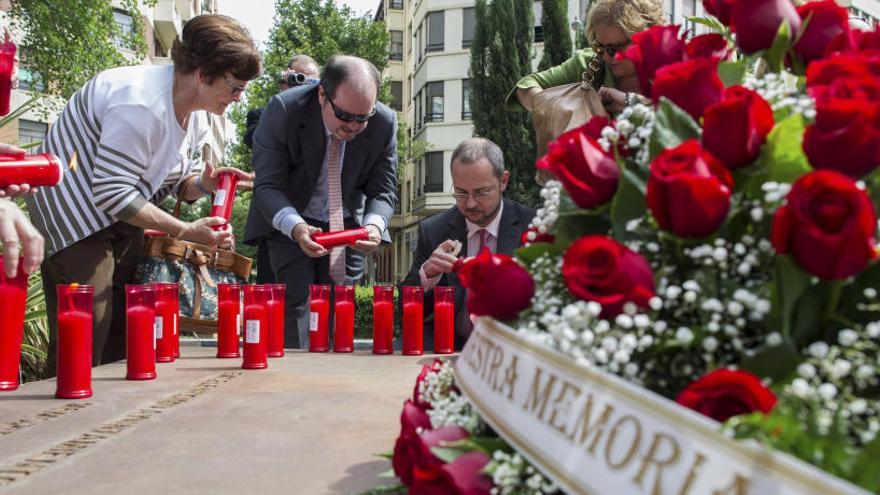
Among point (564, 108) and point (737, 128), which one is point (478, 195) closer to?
point (564, 108)

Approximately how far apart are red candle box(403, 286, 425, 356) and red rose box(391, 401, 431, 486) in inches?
77.0

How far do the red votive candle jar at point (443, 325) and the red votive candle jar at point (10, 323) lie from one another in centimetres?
150

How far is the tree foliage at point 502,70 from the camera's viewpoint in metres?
21.8

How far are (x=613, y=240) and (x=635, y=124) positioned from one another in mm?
223

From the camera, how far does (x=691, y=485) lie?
671 millimetres

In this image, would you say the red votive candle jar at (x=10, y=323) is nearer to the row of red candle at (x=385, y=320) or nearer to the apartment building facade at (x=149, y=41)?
the row of red candle at (x=385, y=320)

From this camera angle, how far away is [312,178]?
3928 mm

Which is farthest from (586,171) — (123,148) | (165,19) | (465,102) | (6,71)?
(165,19)

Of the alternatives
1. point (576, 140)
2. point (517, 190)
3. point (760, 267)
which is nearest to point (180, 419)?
point (576, 140)

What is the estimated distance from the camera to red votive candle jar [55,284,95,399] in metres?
2.01

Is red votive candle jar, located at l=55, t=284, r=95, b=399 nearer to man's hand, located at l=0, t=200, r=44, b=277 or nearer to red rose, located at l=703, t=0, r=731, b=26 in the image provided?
man's hand, located at l=0, t=200, r=44, b=277

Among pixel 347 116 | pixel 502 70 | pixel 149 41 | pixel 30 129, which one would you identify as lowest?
pixel 347 116

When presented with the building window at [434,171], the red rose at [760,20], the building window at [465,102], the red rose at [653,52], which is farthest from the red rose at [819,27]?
the building window at [434,171]

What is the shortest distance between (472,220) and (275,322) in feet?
3.71
